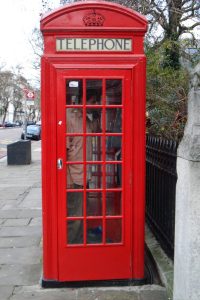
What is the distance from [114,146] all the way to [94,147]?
7.4 inches

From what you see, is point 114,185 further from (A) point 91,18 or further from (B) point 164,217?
(A) point 91,18

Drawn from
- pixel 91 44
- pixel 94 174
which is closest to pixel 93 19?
pixel 91 44

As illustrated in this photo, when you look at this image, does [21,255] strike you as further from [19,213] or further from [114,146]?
[19,213]

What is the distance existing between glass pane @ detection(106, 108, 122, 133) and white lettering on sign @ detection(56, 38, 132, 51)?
22.2 inches

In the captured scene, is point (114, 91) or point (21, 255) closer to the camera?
point (114, 91)

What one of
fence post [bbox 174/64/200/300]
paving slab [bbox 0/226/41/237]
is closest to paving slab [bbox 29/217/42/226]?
paving slab [bbox 0/226/41/237]

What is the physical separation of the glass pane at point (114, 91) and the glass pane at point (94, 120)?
0.45 feet

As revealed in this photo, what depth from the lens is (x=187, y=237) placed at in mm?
3096

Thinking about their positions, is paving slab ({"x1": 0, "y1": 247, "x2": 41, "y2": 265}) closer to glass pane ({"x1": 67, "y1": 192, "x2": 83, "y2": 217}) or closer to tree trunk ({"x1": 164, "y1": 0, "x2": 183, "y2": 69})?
glass pane ({"x1": 67, "y1": 192, "x2": 83, "y2": 217})

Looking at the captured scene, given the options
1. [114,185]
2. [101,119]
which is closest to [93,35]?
[101,119]

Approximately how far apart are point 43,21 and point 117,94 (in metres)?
0.94

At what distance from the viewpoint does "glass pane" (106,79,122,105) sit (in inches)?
161

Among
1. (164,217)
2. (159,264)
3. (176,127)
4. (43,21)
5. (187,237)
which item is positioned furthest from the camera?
(176,127)

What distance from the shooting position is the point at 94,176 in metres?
4.26
